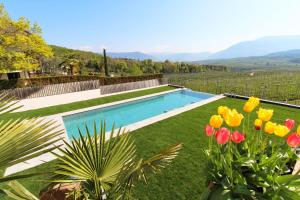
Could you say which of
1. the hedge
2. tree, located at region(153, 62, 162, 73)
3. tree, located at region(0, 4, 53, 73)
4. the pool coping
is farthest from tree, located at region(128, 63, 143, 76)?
tree, located at region(0, 4, 53, 73)

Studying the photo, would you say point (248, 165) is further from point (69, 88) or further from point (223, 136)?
A: point (69, 88)

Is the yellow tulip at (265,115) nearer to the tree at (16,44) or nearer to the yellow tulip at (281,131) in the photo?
the yellow tulip at (281,131)

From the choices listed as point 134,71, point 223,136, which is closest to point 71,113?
point 223,136

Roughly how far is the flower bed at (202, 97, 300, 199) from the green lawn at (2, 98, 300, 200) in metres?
0.22

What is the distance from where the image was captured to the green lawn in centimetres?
405

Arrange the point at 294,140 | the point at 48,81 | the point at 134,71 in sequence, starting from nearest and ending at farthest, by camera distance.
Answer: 1. the point at 294,140
2. the point at 48,81
3. the point at 134,71

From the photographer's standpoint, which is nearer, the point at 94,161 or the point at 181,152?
the point at 94,161

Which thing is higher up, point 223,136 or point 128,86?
point 223,136

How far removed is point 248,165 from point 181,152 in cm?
397

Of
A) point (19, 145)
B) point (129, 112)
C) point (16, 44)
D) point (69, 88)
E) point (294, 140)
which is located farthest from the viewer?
point (69, 88)

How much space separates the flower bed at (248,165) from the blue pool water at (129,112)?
25.7 feet

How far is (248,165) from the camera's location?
174 centimetres

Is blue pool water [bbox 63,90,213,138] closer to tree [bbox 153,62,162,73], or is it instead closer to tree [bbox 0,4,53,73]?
tree [bbox 0,4,53,73]

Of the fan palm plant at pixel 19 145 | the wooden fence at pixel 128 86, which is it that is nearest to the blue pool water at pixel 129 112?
the wooden fence at pixel 128 86
